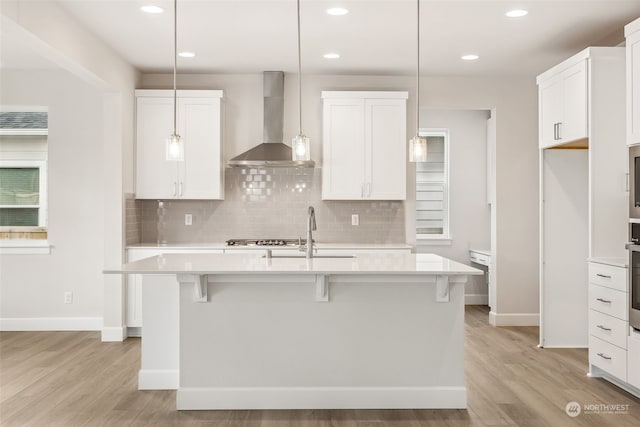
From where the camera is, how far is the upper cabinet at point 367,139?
5.90 metres

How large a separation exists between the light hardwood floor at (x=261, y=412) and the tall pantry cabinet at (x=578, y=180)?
1.44 ft

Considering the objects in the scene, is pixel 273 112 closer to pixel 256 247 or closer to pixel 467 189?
pixel 256 247

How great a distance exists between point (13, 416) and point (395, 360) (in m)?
2.34

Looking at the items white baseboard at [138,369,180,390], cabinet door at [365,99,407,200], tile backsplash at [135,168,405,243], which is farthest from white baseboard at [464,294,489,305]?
white baseboard at [138,369,180,390]

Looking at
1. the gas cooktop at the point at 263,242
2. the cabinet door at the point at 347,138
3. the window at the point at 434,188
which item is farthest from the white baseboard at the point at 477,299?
the gas cooktop at the point at 263,242

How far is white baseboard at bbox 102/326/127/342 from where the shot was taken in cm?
552

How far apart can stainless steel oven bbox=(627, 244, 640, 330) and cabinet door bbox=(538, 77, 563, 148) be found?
4.57 ft

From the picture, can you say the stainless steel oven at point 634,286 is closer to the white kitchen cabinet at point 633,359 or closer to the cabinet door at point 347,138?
the white kitchen cabinet at point 633,359

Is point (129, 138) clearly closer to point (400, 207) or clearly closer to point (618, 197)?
point (400, 207)

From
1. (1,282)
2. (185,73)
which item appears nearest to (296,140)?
(185,73)

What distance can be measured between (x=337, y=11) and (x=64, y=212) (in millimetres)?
3596

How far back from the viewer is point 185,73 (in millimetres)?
6180

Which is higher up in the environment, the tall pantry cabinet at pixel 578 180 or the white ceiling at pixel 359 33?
the white ceiling at pixel 359 33

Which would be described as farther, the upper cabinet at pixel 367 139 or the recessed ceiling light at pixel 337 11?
the upper cabinet at pixel 367 139
